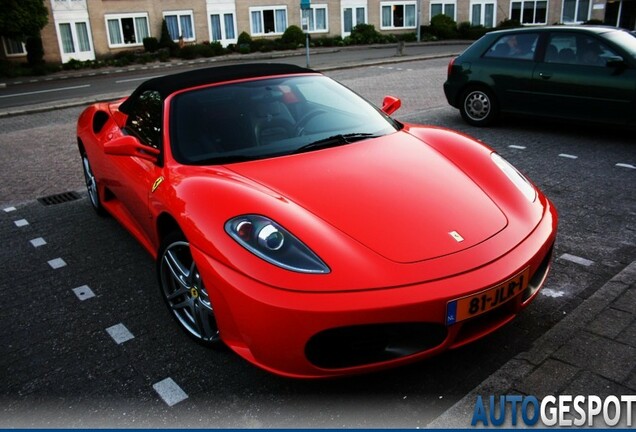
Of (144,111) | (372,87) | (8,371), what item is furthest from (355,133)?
(372,87)

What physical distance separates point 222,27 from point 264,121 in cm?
3303

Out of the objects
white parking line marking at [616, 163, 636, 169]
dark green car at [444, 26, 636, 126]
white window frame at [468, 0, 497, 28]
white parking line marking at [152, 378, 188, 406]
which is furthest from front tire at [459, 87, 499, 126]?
white window frame at [468, 0, 497, 28]

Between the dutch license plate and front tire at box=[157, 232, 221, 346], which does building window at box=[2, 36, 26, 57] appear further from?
the dutch license plate

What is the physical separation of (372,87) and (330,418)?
471 inches

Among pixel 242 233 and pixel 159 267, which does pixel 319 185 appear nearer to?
pixel 242 233

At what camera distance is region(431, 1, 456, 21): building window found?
39656 mm

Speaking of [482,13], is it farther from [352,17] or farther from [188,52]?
[188,52]

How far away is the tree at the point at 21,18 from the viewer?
75.5 ft

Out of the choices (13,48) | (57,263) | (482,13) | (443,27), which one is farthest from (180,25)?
(57,263)

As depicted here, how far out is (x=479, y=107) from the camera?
827 cm

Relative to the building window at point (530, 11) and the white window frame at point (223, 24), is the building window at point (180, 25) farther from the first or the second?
the building window at point (530, 11)

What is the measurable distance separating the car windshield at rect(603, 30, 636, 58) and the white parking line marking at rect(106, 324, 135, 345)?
21.9ft

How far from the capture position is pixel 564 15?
41.3m

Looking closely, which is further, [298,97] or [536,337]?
[298,97]
